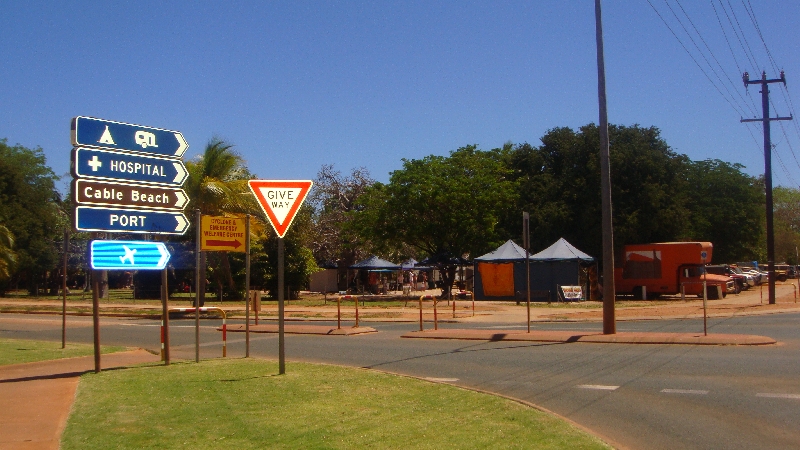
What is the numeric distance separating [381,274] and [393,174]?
62.8 ft

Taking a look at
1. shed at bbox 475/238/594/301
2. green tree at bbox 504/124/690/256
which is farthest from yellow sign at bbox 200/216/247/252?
green tree at bbox 504/124/690/256

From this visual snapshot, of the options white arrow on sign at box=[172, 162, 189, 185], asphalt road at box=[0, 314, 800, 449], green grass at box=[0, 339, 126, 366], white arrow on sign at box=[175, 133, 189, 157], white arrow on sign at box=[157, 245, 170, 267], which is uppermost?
white arrow on sign at box=[175, 133, 189, 157]

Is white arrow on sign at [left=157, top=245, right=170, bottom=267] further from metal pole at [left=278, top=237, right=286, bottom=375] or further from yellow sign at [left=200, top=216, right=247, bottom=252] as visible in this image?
yellow sign at [left=200, top=216, right=247, bottom=252]

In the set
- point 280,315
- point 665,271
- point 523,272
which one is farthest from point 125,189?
point 665,271

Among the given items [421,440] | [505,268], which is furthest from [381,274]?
[421,440]

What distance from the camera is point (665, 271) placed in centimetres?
4150

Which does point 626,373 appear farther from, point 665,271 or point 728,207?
point 728,207

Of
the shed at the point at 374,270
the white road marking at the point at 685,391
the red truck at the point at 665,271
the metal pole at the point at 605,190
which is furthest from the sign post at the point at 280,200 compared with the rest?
the shed at the point at 374,270

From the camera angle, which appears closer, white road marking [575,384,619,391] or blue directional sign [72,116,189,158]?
white road marking [575,384,619,391]

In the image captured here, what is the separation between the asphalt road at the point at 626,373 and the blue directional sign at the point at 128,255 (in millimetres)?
3681

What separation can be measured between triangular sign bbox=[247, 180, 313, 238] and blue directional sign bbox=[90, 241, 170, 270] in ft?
8.61

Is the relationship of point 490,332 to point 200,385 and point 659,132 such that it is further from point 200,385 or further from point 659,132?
point 659,132

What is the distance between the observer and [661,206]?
153 ft

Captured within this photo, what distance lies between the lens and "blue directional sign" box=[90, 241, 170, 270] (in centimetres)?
1238
